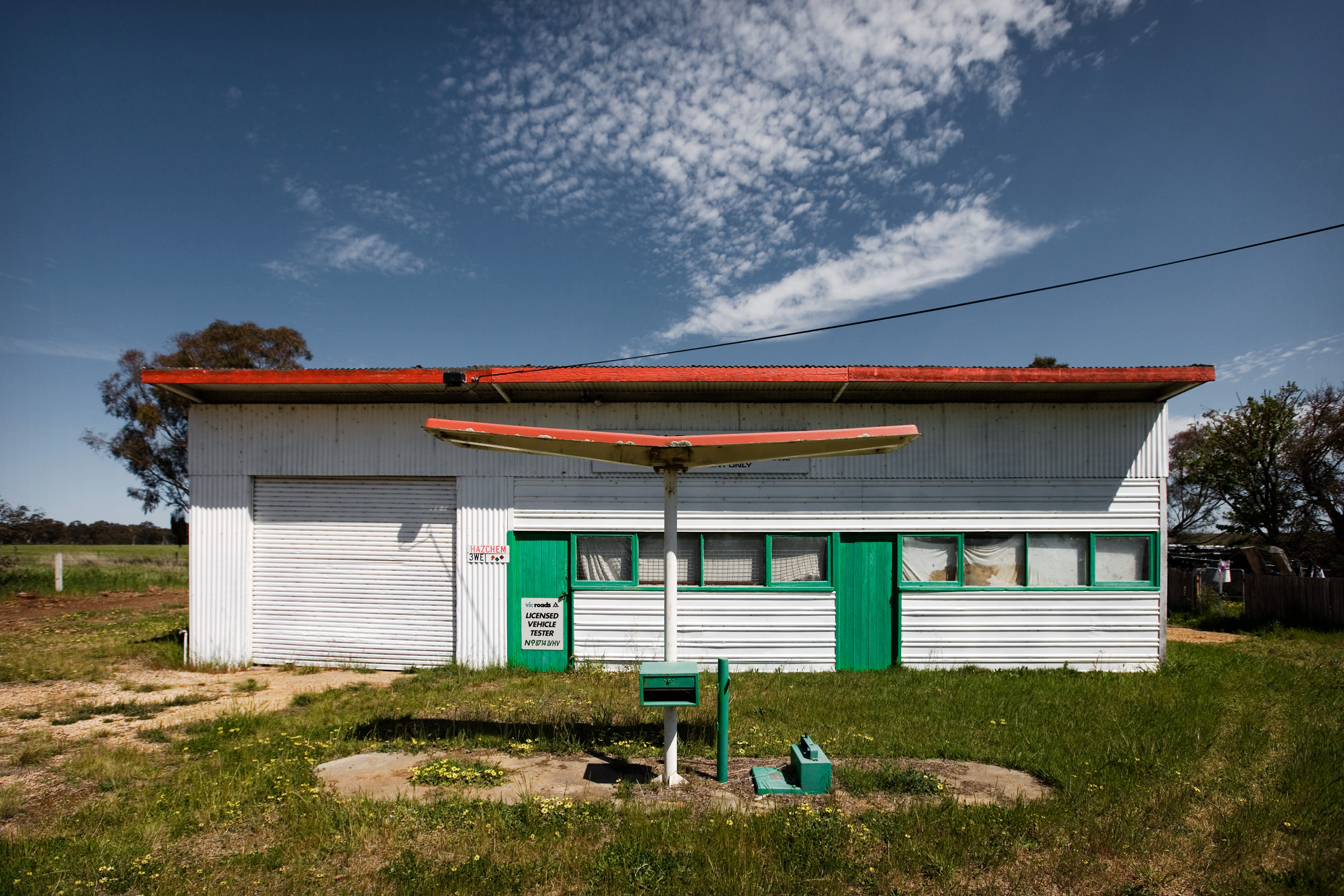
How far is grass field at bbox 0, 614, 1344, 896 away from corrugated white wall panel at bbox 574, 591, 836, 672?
1.77 metres

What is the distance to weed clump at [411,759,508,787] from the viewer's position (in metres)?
5.40

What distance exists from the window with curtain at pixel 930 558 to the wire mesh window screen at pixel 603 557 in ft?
14.0

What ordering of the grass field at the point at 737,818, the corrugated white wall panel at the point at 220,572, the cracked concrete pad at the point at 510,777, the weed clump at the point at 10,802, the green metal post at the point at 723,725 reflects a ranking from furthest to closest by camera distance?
the corrugated white wall panel at the point at 220,572
the green metal post at the point at 723,725
the cracked concrete pad at the point at 510,777
the weed clump at the point at 10,802
the grass field at the point at 737,818

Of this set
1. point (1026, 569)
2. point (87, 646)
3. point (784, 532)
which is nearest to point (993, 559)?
point (1026, 569)

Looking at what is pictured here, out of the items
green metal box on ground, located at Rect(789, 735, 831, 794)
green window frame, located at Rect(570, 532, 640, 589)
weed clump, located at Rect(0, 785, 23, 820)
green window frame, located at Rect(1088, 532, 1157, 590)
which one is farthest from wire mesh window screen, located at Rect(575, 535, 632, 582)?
green window frame, located at Rect(1088, 532, 1157, 590)

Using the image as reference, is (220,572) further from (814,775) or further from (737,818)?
(814,775)

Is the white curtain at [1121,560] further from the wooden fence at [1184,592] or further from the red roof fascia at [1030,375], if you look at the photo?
the wooden fence at [1184,592]

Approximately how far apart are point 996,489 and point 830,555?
2.75 m

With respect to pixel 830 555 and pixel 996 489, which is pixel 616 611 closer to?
pixel 830 555

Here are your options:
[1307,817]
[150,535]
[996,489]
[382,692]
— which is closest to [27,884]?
[382,692]

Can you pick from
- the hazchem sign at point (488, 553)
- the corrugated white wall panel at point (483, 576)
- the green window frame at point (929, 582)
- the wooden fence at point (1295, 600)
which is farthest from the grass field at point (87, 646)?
the wooden fence at point (1295, 600)

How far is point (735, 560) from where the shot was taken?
986cm

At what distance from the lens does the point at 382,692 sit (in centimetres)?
856

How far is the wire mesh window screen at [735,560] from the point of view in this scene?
9844mm
